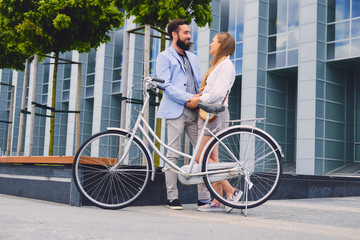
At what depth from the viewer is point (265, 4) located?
2278 centimetres

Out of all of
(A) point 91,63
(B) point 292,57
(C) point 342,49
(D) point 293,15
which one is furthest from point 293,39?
(A) point 91,63

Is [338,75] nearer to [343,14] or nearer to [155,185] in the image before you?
[343,14]

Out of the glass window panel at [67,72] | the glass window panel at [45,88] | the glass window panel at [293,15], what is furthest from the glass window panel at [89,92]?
the glass window panel at [293,15]

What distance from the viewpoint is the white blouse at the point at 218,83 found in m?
4.73

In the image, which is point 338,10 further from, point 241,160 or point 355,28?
point 241,160

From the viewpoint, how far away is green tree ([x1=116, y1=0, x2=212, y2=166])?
24.9 ft

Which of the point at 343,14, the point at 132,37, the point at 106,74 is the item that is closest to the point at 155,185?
the point at 343,14

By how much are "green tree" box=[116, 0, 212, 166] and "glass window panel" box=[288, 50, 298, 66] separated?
14.1 metres

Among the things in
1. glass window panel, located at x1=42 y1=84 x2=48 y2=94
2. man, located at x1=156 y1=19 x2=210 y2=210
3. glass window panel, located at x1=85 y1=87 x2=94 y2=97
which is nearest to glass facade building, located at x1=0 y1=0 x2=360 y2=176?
glass window panel, located at x1=85 y1=87 x2=94 y2=97

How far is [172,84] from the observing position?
5.14 m

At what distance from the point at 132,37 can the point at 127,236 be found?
2584 centimetres

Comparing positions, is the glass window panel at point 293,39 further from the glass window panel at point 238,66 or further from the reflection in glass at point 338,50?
the glass window panel at point 238,66

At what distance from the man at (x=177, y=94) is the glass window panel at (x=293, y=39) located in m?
17.3

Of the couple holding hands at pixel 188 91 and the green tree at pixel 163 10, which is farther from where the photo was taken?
the green tree at pixel 163 10
